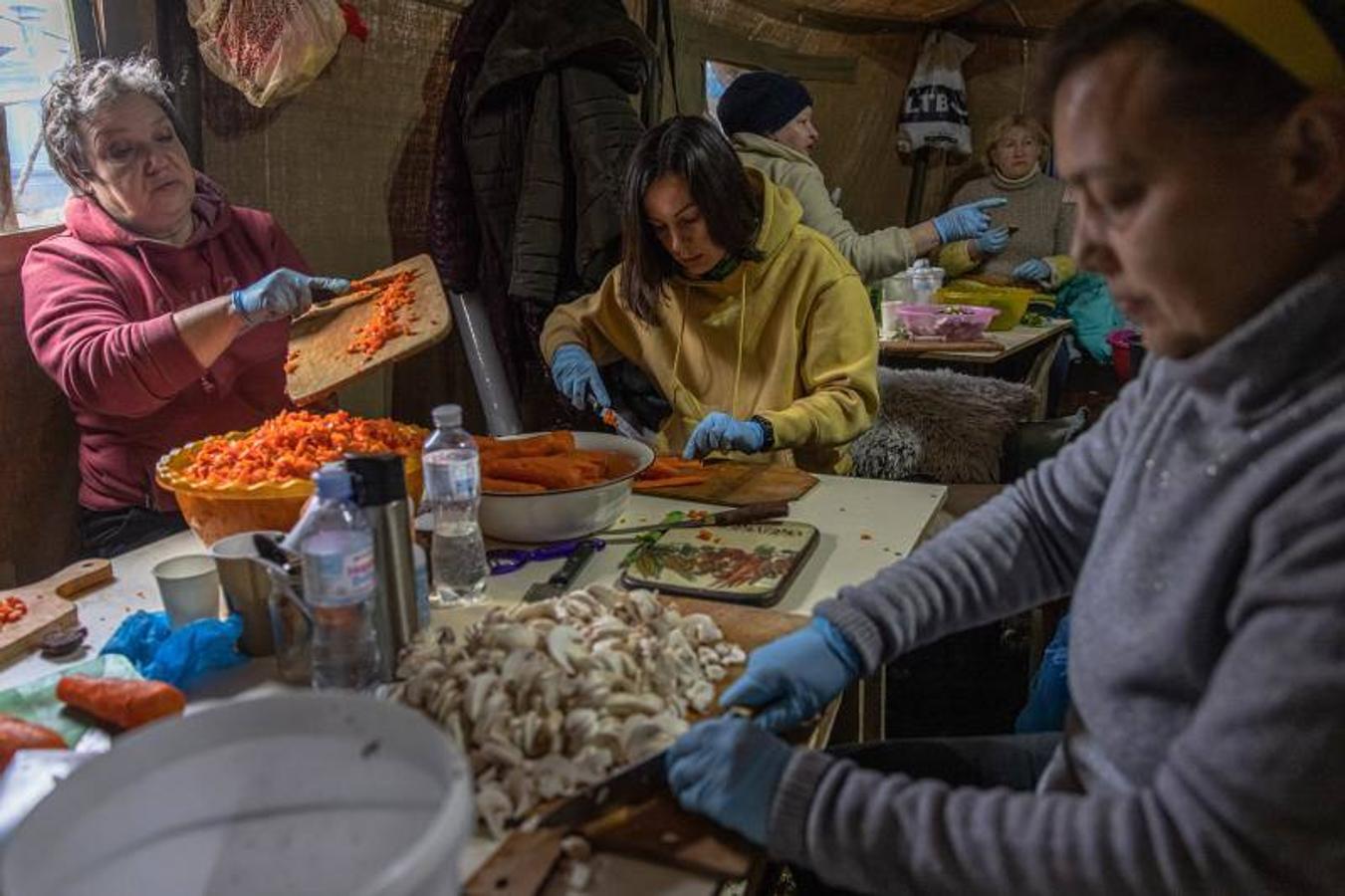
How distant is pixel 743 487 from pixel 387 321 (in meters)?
0.87

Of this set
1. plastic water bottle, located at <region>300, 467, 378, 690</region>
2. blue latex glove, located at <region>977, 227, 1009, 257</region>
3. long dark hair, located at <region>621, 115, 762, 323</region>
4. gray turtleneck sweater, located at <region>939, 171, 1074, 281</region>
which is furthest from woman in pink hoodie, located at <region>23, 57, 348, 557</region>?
gray turtleneck sweater, located at <region>939, 171, 1074, 281</region>

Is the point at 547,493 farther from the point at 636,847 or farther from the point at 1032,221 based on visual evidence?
the point at 1032,221

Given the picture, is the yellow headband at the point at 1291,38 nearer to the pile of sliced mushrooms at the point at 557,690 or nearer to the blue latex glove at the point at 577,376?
the pile of sliced mushrooms at the point at 557,690

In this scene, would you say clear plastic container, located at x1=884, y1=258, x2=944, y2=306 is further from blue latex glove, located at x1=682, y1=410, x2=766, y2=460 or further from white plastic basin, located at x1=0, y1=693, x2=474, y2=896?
white plastic basin, located at x1=0, y1=693, x2=474, y2=896

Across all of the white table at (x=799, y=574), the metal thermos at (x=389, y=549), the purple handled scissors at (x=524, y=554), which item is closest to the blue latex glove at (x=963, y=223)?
the white table at (x=799, y=574)

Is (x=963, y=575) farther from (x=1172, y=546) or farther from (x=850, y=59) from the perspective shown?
(x=850, y=59)

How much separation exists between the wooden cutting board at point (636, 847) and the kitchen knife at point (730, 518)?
2.64 ft

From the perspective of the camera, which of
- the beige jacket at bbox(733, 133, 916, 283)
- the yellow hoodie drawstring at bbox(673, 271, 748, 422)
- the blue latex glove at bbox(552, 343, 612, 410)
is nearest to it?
the yellow hoodie drawstring at bbox(673, 271, 748, 422)

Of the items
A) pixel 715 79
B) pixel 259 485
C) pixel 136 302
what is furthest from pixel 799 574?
pixel 715 79

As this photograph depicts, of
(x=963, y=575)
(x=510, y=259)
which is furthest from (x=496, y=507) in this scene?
(x=510, y=259)

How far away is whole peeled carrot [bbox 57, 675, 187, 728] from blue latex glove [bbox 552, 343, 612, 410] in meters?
1.62

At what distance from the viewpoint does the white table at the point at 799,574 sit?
4.47 ft

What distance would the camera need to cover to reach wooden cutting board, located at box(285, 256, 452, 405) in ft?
6.56

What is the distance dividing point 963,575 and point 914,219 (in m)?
6.64
